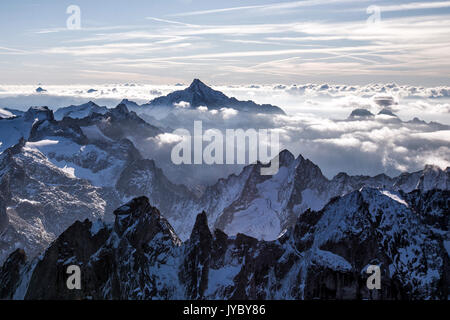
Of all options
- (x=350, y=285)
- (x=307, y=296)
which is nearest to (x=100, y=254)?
(x=307, y=296)

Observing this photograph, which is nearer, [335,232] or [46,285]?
[46,285]

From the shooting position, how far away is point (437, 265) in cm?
19188

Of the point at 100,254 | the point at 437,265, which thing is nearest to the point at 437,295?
the point at 437,265

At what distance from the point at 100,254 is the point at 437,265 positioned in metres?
134
